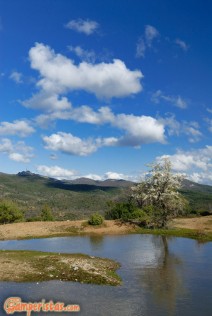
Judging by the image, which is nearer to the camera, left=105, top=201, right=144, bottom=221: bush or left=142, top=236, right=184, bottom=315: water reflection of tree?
left=142, top=236, right=184, bottom=315: water reflection of tree

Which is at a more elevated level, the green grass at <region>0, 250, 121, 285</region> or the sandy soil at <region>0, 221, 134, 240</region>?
the sandy soil at <region>0, 221, 134, 240</region>

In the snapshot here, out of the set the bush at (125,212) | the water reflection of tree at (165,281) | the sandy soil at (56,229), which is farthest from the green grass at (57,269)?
the bush at (125,212)

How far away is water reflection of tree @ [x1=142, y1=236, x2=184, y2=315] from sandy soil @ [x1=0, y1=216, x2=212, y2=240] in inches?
1158

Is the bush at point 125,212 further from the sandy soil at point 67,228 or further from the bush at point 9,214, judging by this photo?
the bush at point 9,214

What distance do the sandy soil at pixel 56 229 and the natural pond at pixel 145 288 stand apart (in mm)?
22011

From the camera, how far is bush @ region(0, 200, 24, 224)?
10039cm

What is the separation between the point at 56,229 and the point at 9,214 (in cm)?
2149

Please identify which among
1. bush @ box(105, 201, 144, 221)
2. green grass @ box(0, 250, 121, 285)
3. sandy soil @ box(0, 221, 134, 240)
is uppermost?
bush @ box(105, 201, 144, 221)

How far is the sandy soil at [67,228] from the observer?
271 ft

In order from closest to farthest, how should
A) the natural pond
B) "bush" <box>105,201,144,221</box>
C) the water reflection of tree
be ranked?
the natural pond
the water reflection of tree
"bush" <box>105,201,144,221</box>

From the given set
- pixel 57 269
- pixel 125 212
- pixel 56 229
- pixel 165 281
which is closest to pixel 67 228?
pixel 56 229

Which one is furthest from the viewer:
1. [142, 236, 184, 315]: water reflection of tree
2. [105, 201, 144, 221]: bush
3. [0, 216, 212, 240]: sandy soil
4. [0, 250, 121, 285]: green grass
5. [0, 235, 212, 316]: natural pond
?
[105, 201, 144, 221]: bush

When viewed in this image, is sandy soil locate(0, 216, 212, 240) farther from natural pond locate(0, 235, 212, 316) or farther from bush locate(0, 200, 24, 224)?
natural pond locate(0, 235, 212, 316)

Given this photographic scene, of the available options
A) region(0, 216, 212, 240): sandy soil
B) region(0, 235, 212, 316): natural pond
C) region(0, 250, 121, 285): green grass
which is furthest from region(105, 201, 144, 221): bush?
region(0, 250, 121, 285): green grass
